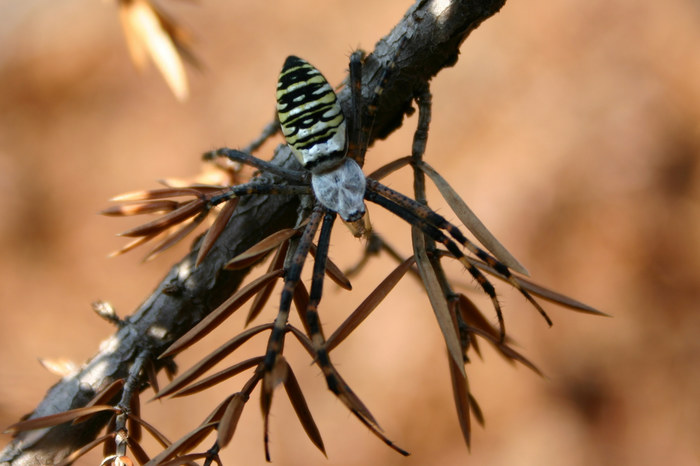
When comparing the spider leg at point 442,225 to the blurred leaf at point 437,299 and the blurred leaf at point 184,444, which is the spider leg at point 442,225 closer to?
the blurred leaf at point 437,299

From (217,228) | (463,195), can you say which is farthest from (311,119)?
(463,195)

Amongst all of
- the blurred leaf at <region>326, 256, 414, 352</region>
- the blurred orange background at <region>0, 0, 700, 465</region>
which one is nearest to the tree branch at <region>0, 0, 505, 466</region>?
the blurred leaf at <region>326, 256, 414, 352</region>

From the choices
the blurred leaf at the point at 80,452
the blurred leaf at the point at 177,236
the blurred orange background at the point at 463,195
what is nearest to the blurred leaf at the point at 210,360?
the blurred leaf at the point at 80,452

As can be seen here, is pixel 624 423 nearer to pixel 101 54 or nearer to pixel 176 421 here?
pixel 176 421

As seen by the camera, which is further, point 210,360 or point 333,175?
point 333,175

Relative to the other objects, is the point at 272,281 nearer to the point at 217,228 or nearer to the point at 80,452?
the point at 217,228

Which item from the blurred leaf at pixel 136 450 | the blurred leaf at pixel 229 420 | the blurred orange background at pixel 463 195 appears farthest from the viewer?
the blurred orange background at pixel 463 195

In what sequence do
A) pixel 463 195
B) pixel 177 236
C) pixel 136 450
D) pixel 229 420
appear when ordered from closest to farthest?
pixel 229 420, pixel 136 450, pixel 177 236, pixel 463 195

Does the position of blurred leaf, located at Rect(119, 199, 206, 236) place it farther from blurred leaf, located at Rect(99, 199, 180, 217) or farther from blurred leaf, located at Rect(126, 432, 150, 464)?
blurred leaf, located at Rect(126, 432, 150, 464)
